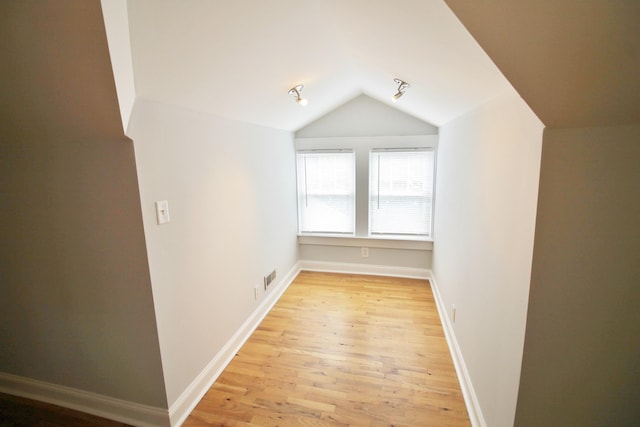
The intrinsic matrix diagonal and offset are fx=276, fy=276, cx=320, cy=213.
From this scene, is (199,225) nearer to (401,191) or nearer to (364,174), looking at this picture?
(364,174)

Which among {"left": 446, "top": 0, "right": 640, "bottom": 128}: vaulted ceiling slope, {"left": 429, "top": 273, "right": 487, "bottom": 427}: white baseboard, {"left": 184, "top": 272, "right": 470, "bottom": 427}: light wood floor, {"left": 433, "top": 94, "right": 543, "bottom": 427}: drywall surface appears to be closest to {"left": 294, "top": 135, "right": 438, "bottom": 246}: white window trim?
{"left": 184, "top": 272, "right": 470, "bottom": 427}: light wood floor

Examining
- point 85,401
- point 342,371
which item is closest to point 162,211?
point 85,401

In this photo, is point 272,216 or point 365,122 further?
point 365,122

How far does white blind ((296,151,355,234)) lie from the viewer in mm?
3865

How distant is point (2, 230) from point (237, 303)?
1612 millimetres

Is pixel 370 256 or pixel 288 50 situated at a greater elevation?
pixel 288 50

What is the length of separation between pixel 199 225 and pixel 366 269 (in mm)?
2656

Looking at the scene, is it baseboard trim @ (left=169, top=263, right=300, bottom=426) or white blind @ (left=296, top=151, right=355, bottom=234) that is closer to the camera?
baseboard trim @ (left=169, top=263, right=300, bottom=426)

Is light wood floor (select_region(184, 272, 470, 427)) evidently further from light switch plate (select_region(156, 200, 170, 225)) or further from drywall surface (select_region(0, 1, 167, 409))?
light switch plate (select_region(156, 200, 170, 225))

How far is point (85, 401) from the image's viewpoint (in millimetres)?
1816

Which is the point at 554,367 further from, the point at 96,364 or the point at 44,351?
the point at 44,351

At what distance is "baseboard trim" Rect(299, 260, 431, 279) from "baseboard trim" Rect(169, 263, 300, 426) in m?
0.94

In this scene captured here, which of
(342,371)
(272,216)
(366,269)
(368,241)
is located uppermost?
(272,216)

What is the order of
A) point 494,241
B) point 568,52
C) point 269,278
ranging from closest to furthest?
point 568,52, point 494,241, point 269,278
